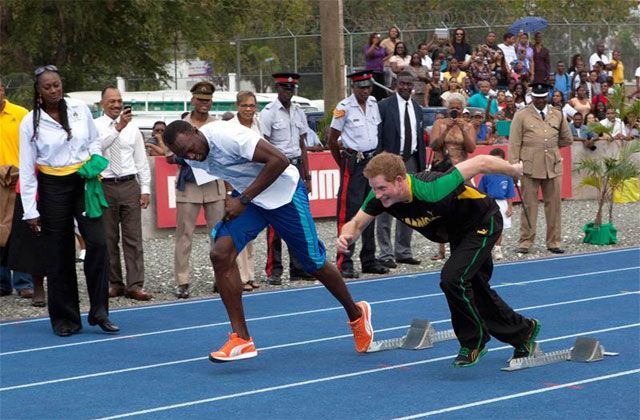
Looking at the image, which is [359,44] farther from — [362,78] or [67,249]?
[67,249]

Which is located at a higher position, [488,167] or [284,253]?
[488,167]

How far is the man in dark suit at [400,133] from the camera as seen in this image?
45.3 feet

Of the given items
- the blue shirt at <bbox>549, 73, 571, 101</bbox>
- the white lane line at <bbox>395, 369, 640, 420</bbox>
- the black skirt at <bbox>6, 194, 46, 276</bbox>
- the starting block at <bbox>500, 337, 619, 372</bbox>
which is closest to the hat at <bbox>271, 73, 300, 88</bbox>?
the black skirt at <bbox>6, 194, 46, 276</bbox>

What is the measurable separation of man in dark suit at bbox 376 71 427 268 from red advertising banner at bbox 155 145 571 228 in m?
2.99

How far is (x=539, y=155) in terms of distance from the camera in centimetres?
1549

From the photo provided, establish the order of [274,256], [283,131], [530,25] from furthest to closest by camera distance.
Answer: [530,25] < [274,256] < [283,131]

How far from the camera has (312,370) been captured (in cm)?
886

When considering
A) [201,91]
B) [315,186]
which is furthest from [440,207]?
[315,186]

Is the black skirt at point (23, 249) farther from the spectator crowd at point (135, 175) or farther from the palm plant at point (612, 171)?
the palm plant at point (612, 171)

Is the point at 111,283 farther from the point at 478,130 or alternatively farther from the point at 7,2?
the point at 7,2

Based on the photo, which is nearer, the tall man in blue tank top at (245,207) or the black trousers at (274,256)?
the tall man in blue tank top at (245,207)

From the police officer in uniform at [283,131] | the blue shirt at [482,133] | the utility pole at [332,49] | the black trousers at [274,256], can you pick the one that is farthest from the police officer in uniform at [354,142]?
the blue shirt at [482,133]

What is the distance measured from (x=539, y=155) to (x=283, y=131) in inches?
148

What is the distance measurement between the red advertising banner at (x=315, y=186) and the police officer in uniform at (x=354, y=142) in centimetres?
358
